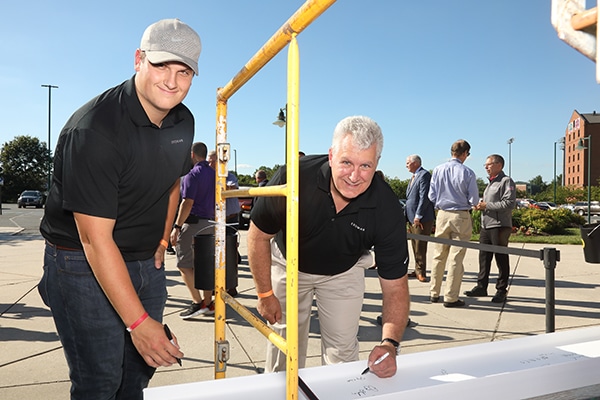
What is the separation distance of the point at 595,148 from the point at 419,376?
81454mm

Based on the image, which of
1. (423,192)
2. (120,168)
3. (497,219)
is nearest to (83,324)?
(120,168)

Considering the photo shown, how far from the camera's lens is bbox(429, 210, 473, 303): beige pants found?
498 centimetres

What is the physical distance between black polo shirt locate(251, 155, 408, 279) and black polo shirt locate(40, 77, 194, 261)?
47 centimetres

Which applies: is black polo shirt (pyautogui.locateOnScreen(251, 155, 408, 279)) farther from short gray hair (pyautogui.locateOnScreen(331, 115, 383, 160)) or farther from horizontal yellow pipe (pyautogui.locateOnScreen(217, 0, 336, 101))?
horizontal yellow pipe (pyautogui.locateOnScreen(217, 0, 336, 101))

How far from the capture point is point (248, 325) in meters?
4.24

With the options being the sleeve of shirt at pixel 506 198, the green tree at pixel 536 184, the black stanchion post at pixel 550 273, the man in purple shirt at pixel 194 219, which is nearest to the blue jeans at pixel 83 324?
the black stanchion post at pixel 550 273

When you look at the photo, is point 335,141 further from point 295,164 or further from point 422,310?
point 422,310

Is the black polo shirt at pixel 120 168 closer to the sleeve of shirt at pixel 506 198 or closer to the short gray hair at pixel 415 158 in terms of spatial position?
the sleeve of shirt at pixel 506 198

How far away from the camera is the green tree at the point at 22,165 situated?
2255 inches

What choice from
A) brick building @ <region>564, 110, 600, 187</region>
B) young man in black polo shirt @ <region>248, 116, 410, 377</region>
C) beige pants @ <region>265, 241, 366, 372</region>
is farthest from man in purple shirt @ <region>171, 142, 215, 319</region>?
brick building @ <region>564, 110, 600, 187</region>

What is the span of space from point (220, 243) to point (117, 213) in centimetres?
63

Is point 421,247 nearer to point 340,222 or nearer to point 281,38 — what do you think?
point 340,222

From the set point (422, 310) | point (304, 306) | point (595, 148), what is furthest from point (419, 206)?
point (595, 148)

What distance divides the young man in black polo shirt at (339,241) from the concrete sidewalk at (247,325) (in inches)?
47.2
